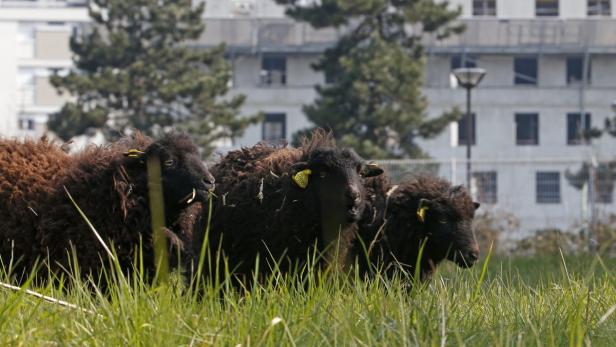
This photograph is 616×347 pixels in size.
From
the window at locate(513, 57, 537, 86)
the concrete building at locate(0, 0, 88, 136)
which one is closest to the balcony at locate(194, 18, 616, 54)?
the window at locate(513, 57, 537, 86)

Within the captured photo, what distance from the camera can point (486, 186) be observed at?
30.1 metres

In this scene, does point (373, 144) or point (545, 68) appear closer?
point (373, 144)

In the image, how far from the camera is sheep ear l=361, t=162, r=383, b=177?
35.8ft

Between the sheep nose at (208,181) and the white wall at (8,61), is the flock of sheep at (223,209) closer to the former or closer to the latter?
the sheep nose at (208,181)

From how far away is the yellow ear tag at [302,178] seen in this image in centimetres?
1022

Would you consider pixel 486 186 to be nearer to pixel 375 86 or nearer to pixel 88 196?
pixel 375 86

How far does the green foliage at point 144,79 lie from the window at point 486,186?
19061 millimetres

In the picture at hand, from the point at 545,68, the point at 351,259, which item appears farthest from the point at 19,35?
the point at 351,259

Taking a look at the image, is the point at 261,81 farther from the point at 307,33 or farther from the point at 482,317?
the point at 482,317

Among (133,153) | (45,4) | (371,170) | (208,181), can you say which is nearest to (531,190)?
(371,170)

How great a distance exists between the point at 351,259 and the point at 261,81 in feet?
202

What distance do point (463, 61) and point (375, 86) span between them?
68.6 ft

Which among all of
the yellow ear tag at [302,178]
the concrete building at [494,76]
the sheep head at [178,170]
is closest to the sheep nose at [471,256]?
the yellow ear tag at [302,178]

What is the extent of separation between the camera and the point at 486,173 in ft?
101
